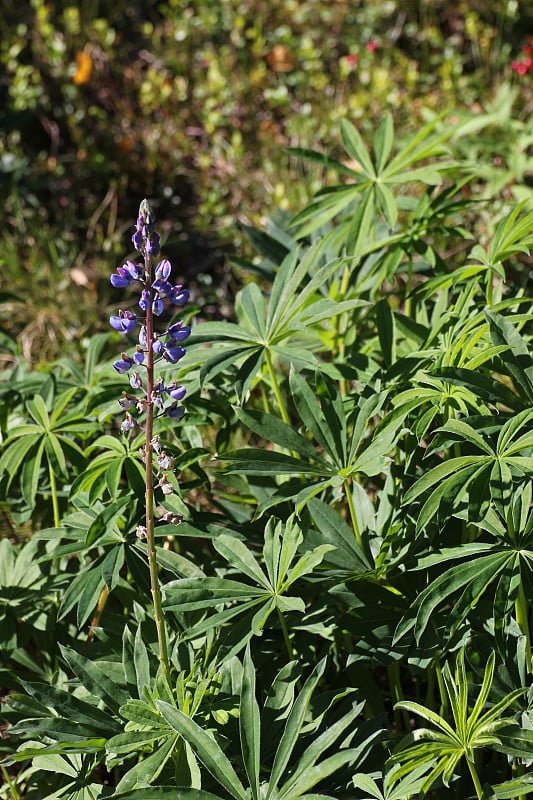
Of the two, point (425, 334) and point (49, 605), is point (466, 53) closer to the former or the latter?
point (425, 334)

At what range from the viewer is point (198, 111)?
5.08 meters

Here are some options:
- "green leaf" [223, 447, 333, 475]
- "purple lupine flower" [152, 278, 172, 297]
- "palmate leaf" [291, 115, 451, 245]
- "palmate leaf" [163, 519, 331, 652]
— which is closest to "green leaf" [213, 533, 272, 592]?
"palmate leaf" [163, 519, 331, 652]

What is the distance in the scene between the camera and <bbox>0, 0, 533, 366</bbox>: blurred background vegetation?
13.6 feet

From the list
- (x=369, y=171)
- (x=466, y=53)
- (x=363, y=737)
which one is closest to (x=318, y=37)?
(x=466, y=53)

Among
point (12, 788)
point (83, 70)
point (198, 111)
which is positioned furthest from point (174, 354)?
point (83, 70)

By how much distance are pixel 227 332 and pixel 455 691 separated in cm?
97

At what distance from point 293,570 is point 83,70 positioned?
425 centimetres

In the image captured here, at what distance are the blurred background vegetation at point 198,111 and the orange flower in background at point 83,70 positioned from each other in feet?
0.04

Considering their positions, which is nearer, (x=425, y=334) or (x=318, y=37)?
(x=425, y=334)

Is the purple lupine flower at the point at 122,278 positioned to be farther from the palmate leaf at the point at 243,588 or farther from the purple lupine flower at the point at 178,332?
the palmate leaf at the point at 243,588

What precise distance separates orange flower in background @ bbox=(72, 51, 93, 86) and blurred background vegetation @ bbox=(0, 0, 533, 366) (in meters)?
0.01

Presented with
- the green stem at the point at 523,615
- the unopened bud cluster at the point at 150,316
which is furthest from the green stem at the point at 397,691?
the unopened bud cluster at the point at 150,316

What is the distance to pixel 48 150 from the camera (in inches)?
201

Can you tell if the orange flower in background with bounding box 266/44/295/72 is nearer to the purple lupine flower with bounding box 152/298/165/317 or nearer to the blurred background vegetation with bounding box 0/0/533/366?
the blurred background vegetation with bounding box 0/0/533/366
